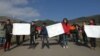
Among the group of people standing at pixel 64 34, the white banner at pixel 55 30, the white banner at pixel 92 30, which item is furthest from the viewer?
the white banner at pixel 55 30

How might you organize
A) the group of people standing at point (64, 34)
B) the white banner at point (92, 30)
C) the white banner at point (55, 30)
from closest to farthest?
the group of people standing at point (64, 34) < the white banner at point (92, 30) < the white banner at point (55, 30)

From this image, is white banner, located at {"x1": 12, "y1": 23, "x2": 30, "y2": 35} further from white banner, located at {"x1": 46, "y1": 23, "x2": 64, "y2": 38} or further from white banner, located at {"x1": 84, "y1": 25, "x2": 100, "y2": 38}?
white banner, located at {"x1": 84, "y1": 25, "x2": 100, "y2": 38}

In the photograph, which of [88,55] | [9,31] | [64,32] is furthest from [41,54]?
[64,32]

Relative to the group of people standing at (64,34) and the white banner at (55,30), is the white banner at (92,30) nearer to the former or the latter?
the group of people standing at (64,34)

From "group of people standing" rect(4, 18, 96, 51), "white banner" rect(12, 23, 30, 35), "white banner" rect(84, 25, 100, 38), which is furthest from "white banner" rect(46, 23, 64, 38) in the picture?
"white banner" rect(84, 25, 100, 38)

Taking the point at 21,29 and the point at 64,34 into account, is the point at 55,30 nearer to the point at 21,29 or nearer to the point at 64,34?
the point at 64,34

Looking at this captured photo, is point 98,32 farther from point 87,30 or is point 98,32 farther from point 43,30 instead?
point 43,30

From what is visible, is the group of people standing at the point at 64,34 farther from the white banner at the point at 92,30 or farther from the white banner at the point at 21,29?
the white banner at the point at 21,29

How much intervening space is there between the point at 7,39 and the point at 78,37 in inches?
321

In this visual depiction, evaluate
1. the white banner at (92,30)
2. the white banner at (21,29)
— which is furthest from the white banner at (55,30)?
the white banner at (92,30)

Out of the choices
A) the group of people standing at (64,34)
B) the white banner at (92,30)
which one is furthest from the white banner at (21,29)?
the white banner at (92,30)

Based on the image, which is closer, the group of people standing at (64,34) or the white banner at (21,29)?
the group of people standing at (64,34)

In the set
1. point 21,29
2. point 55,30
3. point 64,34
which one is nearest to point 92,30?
point 64,34

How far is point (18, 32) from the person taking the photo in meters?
22.4
